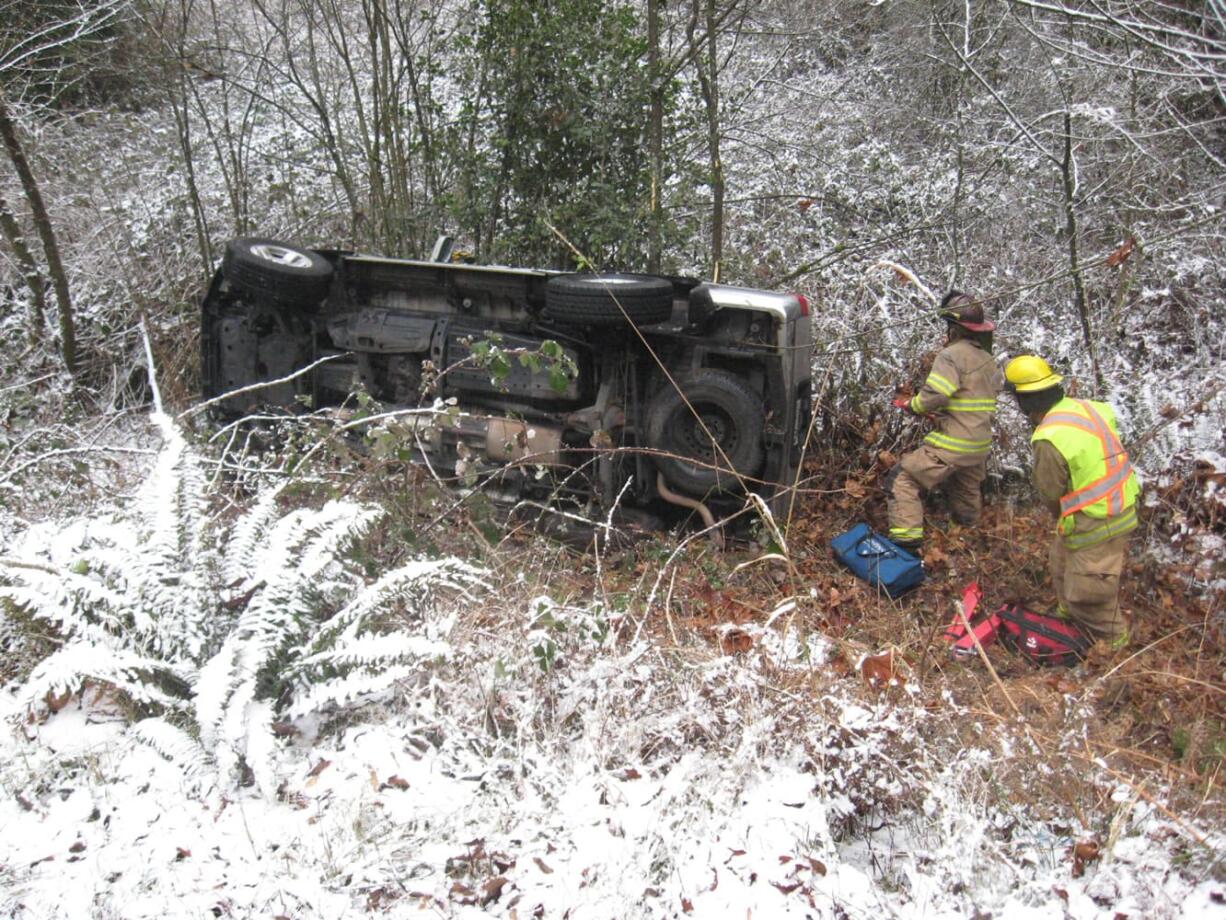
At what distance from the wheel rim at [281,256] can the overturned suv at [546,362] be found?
1 cm

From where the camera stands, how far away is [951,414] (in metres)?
6.03

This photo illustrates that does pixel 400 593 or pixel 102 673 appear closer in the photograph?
pixel 102 673

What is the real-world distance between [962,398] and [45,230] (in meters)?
7.13

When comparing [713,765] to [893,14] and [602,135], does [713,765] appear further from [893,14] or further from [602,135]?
[893,14]

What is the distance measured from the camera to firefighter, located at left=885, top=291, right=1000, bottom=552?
19.3ft

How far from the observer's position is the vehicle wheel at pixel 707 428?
17.8ft

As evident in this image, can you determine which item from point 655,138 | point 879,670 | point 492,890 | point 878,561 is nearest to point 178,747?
point 492,890

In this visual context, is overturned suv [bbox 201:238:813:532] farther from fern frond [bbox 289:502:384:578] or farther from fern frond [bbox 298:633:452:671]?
fern frond [bbox 298:633:452:671]

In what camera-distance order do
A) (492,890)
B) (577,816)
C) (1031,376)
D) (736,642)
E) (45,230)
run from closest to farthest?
1. (492,890)
2. (577,816)
3. (736,642)
4. (1031,376)
5. (45,230)

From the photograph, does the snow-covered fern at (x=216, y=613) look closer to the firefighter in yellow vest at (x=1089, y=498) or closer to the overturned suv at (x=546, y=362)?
the overturned suv at (x=546, y=362)

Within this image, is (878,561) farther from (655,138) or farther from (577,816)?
(655,138)

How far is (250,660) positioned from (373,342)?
3.48 metres

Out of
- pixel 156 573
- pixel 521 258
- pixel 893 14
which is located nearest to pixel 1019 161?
pixel 893 14

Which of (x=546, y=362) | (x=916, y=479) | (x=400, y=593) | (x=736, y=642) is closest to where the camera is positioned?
(x=400, y=593)
